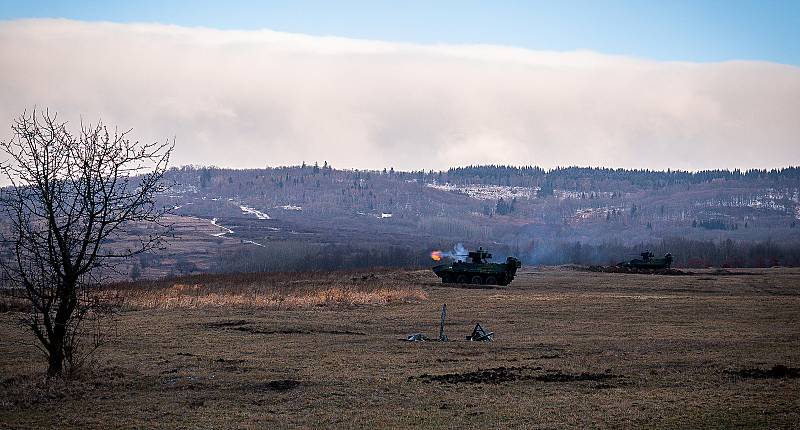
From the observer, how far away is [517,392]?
726 inches

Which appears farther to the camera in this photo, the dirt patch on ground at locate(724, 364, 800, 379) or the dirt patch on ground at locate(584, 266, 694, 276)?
the dirt patch on ground at locate(584, 266, 694, 276)

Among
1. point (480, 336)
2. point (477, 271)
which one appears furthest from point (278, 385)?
point (477, 271)

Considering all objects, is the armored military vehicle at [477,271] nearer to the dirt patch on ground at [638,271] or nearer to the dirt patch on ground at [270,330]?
the dirt patch on ground at [638,271]

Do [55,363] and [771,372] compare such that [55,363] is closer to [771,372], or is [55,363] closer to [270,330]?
[270,330]

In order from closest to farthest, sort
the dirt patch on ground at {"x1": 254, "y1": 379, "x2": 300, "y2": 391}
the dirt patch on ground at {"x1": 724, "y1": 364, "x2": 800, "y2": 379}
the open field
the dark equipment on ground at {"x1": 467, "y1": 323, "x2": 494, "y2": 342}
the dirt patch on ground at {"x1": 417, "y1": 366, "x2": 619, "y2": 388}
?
1. the open field
2. the dirt patch on ground at {"x1": 254, "y1": 379, "x2": 300, "y2": 391}
3. the dirt patch on ground at {"x1": 724, "y1": 364, "x2": 800, "y2": 379}
4. the dirt patch on ground at {"x1": 417, "y1": 366, "x2": 619, "y2": 388}
5. the dark equipment on ground at {"x1": 467, "y1": 323, "x2": 494, "y2": 342}

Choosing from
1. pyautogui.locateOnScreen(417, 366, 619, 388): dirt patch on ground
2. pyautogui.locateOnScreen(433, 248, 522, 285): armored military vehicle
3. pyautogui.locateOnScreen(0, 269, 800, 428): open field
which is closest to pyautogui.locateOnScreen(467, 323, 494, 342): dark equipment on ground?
pyautogui.locateOnScreen(0, 269, 800, 428): open field

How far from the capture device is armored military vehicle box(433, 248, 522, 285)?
6731cm

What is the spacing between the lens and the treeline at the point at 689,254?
140 meters

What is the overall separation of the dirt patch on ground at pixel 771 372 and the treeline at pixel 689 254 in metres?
115

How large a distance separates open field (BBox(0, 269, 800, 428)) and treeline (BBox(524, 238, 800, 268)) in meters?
104

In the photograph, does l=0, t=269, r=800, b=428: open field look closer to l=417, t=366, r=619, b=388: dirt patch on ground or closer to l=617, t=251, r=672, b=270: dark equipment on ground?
l=417, t=366, r=619, b=388: dirt patch on ground

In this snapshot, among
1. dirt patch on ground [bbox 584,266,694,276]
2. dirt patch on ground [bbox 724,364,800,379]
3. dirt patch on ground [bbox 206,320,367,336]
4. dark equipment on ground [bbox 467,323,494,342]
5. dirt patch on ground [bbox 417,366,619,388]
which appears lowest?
dirt patch on ground [bbox 584,266,694,276]

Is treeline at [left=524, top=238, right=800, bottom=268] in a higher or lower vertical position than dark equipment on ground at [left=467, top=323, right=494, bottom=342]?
lower

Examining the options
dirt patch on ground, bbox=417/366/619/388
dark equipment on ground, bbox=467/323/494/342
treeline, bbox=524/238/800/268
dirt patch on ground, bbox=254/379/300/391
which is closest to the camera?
dirt patch on ground, bbox=254/379/300/391
